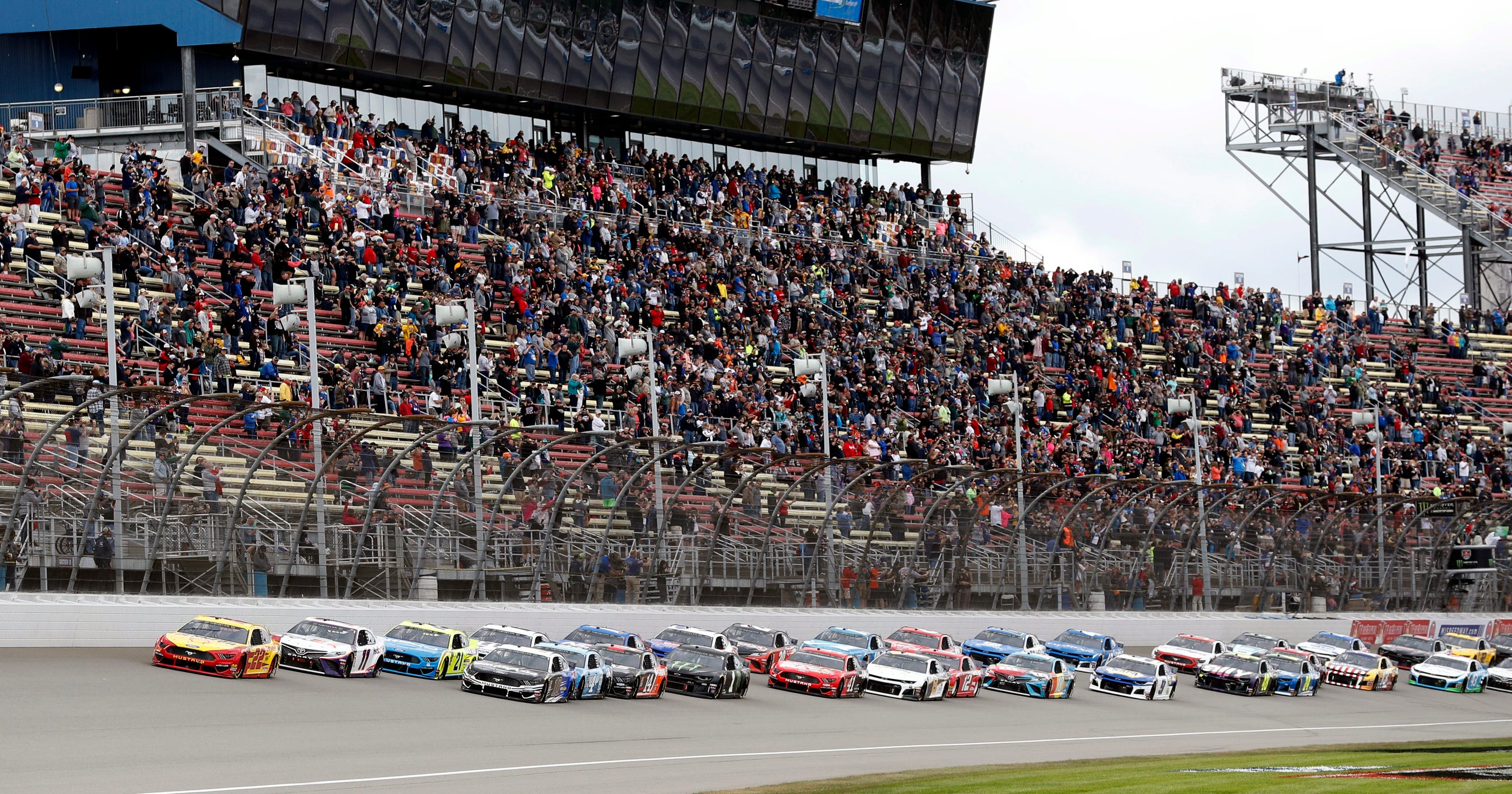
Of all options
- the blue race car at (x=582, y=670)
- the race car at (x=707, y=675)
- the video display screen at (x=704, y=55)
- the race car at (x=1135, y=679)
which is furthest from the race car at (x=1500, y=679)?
the video display screen at (x=704, y=55)

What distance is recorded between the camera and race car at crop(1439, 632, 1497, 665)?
4922 centimetres

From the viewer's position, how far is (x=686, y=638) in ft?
115

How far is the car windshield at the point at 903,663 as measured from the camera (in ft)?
119

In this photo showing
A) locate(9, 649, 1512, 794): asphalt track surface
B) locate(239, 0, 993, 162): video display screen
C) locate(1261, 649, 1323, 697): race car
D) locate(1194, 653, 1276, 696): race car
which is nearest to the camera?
locate(9, 649, 1512, 794): asphalt track surface

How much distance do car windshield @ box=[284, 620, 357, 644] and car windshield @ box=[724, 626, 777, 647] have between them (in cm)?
805

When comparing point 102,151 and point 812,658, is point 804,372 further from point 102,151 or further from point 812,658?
point 102,151

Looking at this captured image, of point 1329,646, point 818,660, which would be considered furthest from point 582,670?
point 1329,646

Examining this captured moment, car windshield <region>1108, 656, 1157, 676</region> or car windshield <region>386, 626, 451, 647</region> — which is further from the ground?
car windshield <region>386, 626, 451, 647</region>

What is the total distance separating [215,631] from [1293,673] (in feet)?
75.4

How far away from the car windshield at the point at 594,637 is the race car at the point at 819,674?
10.2ft

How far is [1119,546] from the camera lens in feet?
145

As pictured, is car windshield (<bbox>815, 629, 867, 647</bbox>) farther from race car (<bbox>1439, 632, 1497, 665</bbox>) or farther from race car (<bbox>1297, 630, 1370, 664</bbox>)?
race car (<bbox>1439, 632, 1497, 665</bbox>)

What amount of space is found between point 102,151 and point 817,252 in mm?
20951

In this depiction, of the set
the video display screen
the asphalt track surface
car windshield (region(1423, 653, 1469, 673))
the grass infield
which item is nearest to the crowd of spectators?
the video display screen
